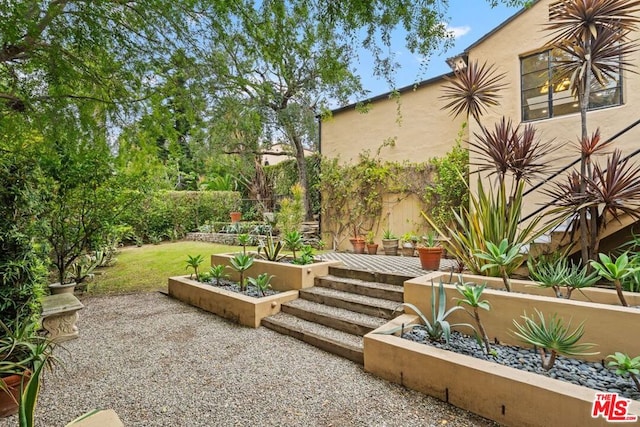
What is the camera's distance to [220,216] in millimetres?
15602

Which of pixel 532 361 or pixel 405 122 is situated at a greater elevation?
pixel 405 122

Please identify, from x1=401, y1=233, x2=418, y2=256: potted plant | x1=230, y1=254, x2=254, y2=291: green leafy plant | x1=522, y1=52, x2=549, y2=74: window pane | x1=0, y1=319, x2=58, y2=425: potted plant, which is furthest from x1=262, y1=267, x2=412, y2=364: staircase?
x1=522, y1=52, x2=549, y2=74: window pane

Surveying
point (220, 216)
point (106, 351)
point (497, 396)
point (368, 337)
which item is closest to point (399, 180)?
point (368, 337)

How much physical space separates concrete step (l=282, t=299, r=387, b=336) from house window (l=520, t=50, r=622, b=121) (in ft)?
18.2

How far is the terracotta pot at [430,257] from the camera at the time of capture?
5.71m

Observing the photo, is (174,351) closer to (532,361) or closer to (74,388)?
(74,388)

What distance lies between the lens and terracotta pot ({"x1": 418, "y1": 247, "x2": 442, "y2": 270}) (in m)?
5.71

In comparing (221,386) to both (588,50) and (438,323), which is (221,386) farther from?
(588,50)

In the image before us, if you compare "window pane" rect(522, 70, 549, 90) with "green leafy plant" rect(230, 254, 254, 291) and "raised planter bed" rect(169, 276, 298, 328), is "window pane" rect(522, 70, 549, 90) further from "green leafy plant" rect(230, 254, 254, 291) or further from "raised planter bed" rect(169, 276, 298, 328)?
"green leafy plant" rect(230, 254, 254, 291)

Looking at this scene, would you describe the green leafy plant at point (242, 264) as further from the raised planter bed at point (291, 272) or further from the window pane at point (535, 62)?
the window pane at point (535, 62)

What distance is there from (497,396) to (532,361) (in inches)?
29.8

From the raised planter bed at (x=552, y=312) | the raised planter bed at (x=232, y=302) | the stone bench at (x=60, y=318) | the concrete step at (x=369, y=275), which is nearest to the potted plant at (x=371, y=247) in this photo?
the concrete step at (x=369, y=275)

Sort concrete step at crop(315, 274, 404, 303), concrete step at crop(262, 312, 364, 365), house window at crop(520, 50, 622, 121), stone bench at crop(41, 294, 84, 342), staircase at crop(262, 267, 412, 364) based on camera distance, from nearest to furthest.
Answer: concrete step at crop(262, 312, 364, 365)
staircase at crop(262, 267, 412, 364)
stone bench at crop(41, 294, 84, 342)
concrete step at crop(315, 274, 404, 303)
house window at crop(520, 50, 622, 121)

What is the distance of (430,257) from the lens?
18.8ft
